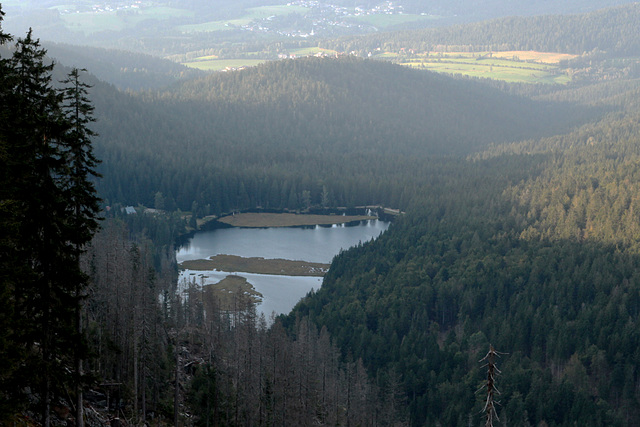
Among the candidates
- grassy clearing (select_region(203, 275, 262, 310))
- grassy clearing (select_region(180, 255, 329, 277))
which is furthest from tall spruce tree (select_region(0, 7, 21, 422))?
grassy clearing (select_region(180, 255, 329, 277))

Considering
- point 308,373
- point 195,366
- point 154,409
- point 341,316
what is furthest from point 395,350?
point 154,409

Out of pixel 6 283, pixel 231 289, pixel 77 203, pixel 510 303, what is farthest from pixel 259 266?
pixel 6 283

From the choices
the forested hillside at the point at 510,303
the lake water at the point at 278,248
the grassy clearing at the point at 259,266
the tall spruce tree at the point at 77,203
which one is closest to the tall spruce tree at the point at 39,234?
the tall spruce tree at the point at 77,203

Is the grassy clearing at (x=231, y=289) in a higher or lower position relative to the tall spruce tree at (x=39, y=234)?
lower

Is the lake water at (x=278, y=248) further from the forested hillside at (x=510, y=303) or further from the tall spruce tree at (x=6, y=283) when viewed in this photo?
the tall spruce tree at (x=6, y=283)

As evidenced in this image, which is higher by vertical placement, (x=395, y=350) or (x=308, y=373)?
(x=308, y=373)

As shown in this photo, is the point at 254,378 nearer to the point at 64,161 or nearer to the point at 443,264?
the point at 64,161
